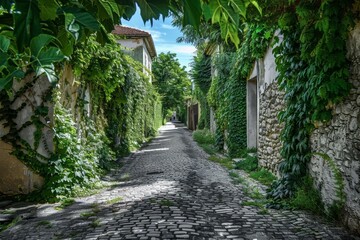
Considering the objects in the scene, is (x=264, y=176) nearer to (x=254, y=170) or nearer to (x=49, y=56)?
(x=254, y=170)

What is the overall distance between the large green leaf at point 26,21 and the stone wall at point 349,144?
12.3ft

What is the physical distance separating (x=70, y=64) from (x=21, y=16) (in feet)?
22.6

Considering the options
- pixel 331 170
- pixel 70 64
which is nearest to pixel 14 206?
pixel 70 64

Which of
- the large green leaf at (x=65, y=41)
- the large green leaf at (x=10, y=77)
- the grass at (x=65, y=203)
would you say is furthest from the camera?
the grass at (x=65, y=203)

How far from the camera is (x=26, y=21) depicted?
883 mm

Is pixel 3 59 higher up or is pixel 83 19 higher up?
pixel 83 19

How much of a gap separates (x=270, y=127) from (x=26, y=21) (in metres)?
7.92

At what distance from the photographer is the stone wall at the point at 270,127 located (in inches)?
305

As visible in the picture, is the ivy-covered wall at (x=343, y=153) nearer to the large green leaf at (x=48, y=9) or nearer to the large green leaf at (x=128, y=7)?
the large green leaf at (x=128, y=7)

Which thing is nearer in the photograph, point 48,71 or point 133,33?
point 48,71

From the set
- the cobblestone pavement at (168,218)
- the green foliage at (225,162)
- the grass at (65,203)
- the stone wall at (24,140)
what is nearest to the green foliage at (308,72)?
the cobblestone pavement at (168,218)

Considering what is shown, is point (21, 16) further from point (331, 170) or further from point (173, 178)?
point (173, 178)

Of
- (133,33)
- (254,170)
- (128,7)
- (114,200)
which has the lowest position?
(254,170)

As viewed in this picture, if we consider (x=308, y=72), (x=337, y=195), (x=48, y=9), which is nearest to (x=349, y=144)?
(x=337, y=195)
